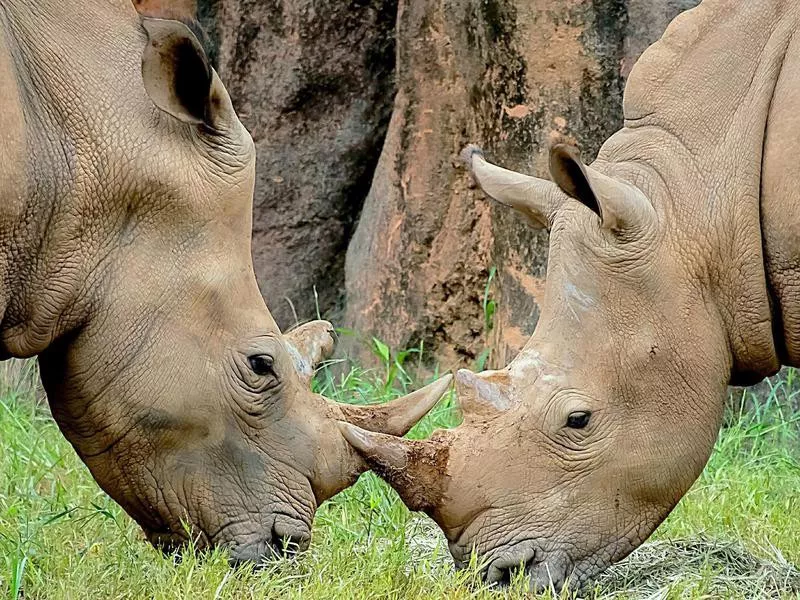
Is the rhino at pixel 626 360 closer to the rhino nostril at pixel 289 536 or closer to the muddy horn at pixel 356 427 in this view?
the muddy horn at pixel 356 427

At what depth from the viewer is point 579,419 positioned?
199 inches

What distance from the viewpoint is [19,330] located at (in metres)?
4.60

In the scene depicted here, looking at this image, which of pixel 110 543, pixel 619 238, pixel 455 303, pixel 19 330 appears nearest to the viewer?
pixel 19 330

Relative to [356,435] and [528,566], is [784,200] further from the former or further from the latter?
[356,435]

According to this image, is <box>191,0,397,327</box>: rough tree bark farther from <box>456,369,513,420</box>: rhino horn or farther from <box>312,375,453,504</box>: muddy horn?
<box>456,369,513,420</box>: rhino horn

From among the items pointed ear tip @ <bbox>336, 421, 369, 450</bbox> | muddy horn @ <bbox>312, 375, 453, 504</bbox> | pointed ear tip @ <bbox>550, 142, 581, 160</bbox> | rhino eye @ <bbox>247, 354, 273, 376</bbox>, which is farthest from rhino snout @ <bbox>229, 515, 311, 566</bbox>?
pointed ear tip @ <bbox>550, 142, 581, 160</bbox>

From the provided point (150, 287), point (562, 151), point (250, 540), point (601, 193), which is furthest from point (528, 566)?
point (150, 287)

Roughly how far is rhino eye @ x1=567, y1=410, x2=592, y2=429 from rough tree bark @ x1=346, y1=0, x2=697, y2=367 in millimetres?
2999

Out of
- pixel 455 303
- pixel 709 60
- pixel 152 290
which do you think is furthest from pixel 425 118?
pixel 152 290

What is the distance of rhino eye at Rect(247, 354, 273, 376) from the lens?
5.00m

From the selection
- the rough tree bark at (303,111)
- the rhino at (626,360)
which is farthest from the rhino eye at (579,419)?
the rough tree bark at (303,111)

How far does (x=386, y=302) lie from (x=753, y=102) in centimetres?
410

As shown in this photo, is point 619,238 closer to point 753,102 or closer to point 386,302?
point 753,102

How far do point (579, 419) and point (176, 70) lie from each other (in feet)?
5.42
